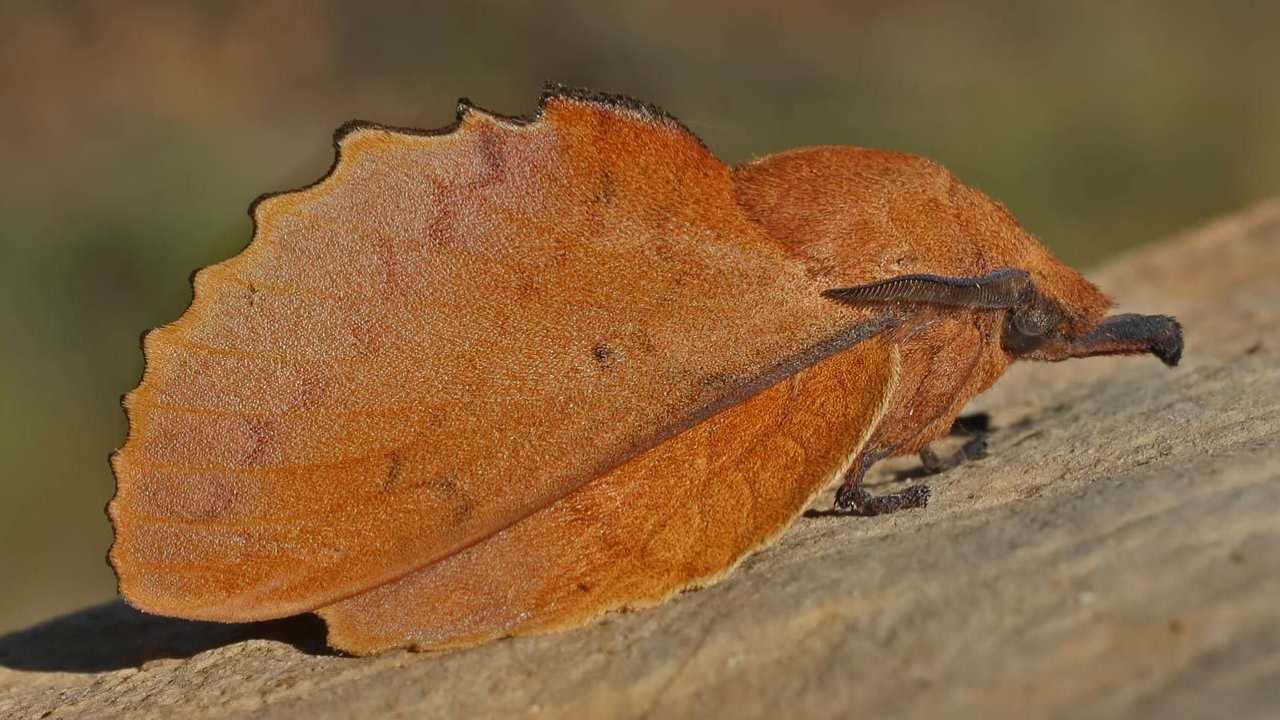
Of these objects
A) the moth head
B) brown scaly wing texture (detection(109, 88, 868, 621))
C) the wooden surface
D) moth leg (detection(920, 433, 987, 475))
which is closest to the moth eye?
the moth head

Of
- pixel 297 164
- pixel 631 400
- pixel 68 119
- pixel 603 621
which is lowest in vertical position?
pixel 603 621

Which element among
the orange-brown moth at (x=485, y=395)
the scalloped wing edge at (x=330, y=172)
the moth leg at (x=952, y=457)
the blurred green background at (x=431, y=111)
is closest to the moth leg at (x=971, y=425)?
the moth leg at (x=952, y=457)

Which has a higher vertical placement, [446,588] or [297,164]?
[297,164]

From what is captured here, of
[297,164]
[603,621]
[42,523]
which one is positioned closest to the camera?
[603,621]

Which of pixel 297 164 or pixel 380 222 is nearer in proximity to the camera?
pixel 380 222

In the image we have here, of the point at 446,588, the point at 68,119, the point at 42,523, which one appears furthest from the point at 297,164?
the point at 446,588

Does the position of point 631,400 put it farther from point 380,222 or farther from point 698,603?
point 380,222

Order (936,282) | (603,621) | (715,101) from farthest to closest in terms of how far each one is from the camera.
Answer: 1. (715,101)
2. (936,282)
3. (603,621)
